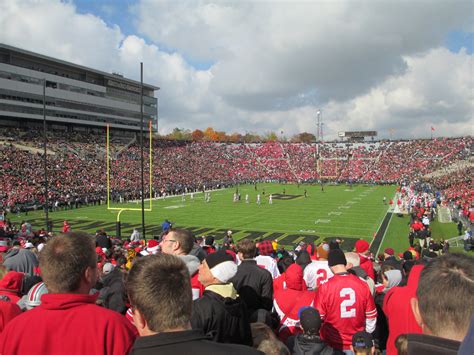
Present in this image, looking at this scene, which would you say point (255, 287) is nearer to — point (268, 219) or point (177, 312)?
point (177, 312)

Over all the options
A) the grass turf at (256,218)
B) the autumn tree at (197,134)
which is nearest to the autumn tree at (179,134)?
the autumn tree at (197,134)

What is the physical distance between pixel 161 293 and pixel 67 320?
624mm

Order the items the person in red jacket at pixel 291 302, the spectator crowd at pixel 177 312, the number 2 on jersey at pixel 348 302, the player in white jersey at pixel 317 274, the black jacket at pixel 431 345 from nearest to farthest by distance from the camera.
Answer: the black jacket at pixel 431 345 → the spectator crowd at pixel 177 312 → the number 2 on jersey at pixel 348 302 → the person in red jacket at pixel 291 302 → the player in white jersey at pixel 317 274

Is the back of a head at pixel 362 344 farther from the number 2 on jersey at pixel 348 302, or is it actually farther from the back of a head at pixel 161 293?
the back of a head at pixel 161 293

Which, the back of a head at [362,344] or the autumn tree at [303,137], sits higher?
the autumn tree at [303,137]

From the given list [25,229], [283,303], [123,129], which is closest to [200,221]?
[25,229]

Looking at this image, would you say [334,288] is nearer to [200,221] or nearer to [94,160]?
[200,221]

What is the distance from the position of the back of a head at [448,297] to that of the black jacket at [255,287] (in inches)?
109

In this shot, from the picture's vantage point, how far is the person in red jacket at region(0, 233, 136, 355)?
80.8 inches

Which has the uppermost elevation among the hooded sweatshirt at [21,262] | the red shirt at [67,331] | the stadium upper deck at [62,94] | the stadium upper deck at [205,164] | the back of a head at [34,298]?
the stadium upper deck at [62,94]

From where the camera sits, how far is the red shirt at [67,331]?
2047mm

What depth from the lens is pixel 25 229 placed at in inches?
678

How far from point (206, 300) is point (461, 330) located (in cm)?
169

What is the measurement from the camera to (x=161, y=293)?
1.91 m
